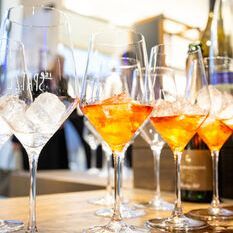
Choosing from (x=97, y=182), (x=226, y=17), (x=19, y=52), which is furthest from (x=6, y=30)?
(x=226, y=17)

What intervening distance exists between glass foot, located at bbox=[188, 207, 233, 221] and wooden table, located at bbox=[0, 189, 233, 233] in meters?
0.04

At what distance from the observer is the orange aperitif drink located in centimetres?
55

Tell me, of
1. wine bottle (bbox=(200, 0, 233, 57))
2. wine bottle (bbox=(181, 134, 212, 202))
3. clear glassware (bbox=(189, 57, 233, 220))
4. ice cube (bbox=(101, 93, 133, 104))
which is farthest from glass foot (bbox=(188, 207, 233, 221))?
wine bottle (bbox=(200, 0, 233, 57))

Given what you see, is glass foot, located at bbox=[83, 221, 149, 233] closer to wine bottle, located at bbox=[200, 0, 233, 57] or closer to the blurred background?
the blurred background

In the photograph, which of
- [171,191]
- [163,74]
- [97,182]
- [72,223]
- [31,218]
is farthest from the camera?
[97,182]

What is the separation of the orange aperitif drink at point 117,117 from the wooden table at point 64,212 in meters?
0.14

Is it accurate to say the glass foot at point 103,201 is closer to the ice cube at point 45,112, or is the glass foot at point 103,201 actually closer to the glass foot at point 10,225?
the glass foot at point 10,225

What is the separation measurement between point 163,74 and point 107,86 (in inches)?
7.1

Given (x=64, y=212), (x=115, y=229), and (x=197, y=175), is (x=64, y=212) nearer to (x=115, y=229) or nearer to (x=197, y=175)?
(x=115, y=229)

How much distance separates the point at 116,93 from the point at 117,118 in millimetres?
41

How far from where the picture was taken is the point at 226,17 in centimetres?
132

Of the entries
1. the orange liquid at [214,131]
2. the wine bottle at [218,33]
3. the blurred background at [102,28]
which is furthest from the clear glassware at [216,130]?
the wine bottle at [218,33]

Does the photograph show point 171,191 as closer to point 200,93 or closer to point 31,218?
point 200,93

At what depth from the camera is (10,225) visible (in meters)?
0.56
